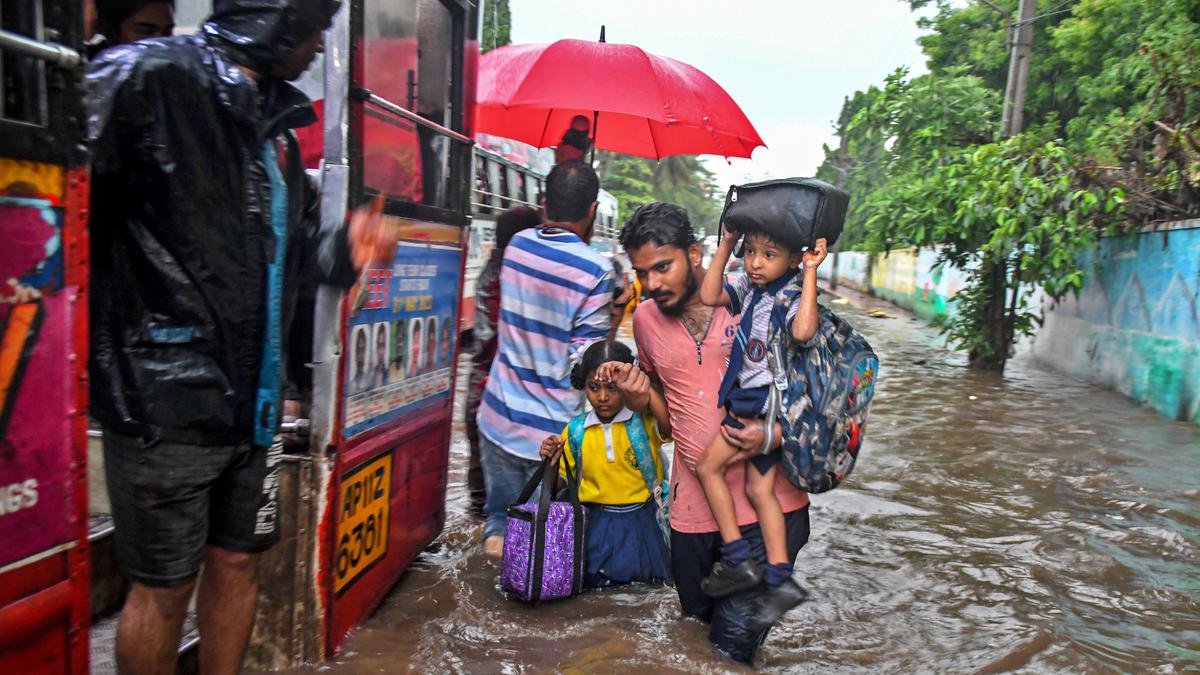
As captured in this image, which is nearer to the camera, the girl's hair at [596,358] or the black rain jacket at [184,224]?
the black rain jacket at [184,224]

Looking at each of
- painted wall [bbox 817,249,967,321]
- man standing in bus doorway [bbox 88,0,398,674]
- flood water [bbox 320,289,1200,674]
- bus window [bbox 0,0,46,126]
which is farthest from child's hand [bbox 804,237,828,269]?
painted wall [bbox 817,249,967,321]

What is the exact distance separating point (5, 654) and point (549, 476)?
2110mm

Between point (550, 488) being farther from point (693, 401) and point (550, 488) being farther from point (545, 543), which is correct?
point (693, 401)

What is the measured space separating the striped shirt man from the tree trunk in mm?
8597

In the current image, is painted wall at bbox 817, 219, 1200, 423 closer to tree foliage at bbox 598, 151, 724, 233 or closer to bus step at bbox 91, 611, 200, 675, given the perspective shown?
bus step at bbox 91, 611, 200, 675

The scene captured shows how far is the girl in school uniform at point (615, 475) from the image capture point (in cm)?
344

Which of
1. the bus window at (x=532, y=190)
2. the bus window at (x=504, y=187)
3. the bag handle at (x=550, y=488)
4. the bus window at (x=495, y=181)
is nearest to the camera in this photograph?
the bag handle at (x=550, y=488)

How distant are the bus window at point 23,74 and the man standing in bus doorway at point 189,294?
20 centimetres

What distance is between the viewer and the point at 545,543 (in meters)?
3.44

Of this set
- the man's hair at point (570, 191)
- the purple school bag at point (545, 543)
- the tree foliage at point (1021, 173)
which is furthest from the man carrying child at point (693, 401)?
the tree foliage at point (1021, 173)

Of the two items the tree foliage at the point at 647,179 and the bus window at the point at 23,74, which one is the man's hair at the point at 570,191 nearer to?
the bus window at the point at 23,74

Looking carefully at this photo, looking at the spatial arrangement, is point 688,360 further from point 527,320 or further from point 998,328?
point 998,328

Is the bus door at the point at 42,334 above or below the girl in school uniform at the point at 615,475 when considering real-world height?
above

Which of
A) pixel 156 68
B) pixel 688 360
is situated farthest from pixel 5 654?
pixel 688 360
